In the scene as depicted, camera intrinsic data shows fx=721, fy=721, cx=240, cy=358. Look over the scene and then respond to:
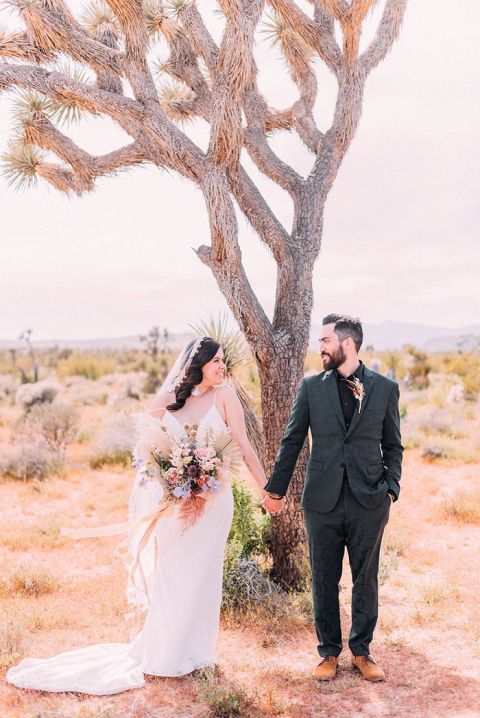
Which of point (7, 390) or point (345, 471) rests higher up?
point (345, 471)

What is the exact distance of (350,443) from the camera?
4.31m

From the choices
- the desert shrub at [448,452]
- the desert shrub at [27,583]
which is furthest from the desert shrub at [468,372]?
the desert shrub at [27,583]

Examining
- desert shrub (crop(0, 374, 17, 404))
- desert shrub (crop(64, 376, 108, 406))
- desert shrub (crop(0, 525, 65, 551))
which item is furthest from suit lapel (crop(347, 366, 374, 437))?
desert shrub (crop(0, 374, 17, 404))

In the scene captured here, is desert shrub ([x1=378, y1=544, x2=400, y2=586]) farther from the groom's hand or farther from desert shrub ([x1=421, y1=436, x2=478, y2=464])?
desert shrub ([x1=421, y1=436, x2=478, y2=464])

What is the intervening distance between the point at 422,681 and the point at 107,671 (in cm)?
202

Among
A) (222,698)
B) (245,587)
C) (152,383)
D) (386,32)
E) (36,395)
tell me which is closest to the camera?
(222,698)

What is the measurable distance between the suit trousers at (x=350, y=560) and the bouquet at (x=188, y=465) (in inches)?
24.5

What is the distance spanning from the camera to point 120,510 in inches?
403

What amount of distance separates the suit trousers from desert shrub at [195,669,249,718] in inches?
25.1

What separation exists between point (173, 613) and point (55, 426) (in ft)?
32.8

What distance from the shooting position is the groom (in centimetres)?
431

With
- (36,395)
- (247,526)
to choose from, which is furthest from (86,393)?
(247,526)

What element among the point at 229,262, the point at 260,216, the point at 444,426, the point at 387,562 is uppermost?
the point at 260,216

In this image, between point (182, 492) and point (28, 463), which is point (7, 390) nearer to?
point (28, 463)
